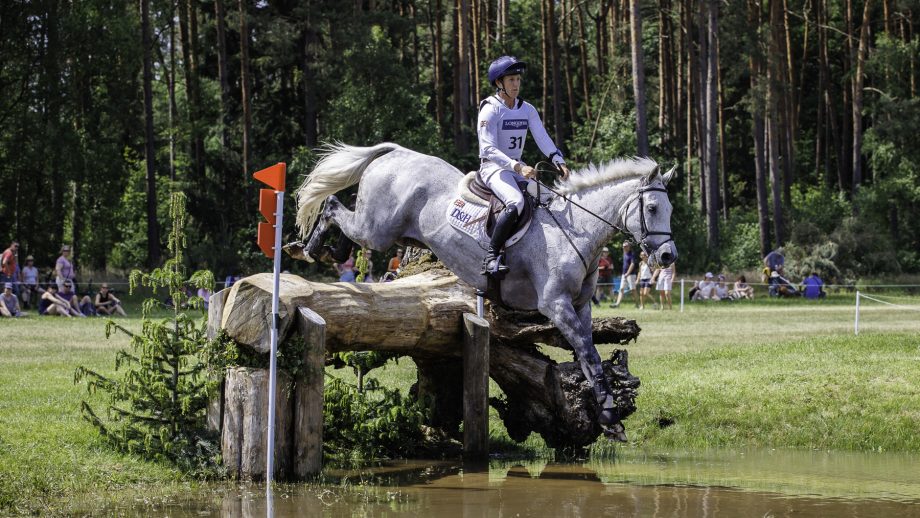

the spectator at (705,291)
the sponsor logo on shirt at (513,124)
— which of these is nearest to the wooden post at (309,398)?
the sponsor logo on shirt at (513,124)

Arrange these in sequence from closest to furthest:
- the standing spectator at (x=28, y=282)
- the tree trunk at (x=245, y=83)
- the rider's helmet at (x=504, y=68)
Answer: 1. the rider's helmet at (x=504, y=68)
2. the standing spectator at (x=28, y=282)
3. the tree trunk at (x=245, y=83)

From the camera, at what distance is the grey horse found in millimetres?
10461

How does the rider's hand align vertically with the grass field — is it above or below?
above

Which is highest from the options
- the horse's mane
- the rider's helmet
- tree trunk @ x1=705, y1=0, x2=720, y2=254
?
tree trunk @ x1=705, y1=0, x2=720, y2=254

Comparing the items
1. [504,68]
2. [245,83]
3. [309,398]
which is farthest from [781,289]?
[309,398]

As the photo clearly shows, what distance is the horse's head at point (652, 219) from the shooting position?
33.2 ft

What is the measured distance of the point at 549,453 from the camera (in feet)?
39.2

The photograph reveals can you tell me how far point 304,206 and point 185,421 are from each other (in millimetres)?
2630

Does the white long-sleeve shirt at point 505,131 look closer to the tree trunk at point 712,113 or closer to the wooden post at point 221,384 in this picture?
the wooden post at point 221,384

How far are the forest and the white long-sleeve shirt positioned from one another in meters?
25.5

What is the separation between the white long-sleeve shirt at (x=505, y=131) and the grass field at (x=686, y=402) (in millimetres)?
3268

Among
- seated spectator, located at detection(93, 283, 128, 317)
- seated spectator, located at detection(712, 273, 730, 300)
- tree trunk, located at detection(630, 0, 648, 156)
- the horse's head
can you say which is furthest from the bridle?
tree trunk, located at detection(630, 0, 648, 156)

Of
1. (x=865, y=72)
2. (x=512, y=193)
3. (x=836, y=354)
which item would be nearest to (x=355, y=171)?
(x=512, y=193)

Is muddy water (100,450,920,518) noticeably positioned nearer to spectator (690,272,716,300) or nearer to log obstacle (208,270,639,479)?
log obstacle (208,270,639,479)
